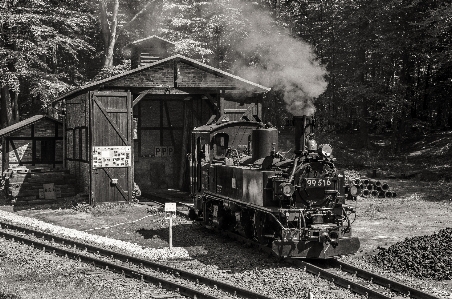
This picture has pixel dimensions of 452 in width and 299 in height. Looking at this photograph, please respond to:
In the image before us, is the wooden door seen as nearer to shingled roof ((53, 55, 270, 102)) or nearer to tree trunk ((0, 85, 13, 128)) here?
shingled roof ((53, 55, 270, 102))

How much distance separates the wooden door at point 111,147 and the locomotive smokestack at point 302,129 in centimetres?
1257

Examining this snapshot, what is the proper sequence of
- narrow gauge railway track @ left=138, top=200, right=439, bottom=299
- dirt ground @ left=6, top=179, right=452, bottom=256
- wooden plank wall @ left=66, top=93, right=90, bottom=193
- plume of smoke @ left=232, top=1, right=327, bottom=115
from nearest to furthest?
narrow gauge railway track @ left=138, top=200, right=439, bottom=299 → dirt ground @ left=6, top=179, right=452, bottom=256 → wooden plank wall @ left=66, top=93, right=90, bottom=193 → plume of smoke @ left=232, top=1, right=327, bottom=115

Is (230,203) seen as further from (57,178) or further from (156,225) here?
(57,178)

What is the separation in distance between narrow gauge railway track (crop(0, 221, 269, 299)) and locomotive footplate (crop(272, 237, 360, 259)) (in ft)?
6.06

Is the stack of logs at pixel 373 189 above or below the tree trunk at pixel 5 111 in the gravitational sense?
below

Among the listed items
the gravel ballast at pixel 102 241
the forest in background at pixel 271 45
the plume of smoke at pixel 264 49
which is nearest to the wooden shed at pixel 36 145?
the gravel ballast at pixel 102 241

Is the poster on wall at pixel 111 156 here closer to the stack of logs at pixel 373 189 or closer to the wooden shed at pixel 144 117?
the wooden shed at pixel 144 117

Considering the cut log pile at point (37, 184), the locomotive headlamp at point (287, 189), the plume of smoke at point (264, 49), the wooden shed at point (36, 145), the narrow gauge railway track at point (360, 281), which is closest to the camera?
the narrow gauge railway track at point (360, 281)

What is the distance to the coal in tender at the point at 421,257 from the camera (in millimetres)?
12773

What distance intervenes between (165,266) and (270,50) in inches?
1090

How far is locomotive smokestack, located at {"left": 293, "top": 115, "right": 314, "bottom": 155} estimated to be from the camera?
43.1 feet

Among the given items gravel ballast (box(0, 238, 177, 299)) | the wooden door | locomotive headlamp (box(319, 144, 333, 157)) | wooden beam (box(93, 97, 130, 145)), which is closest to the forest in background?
the wooden door

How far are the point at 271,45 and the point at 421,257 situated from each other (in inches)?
1066

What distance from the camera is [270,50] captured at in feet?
128
